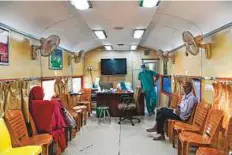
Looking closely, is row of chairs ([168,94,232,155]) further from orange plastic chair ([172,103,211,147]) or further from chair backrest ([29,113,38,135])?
chair backrest ([29,113,38,135])

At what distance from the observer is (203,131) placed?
4297mm

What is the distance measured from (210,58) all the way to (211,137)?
6.01 ft

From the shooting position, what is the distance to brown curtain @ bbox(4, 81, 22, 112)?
395 cm

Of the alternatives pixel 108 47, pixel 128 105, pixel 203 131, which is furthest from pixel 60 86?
pixel 203 131

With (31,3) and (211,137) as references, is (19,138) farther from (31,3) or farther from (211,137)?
(211,137)

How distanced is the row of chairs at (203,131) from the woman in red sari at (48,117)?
2065mm

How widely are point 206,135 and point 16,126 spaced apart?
2888mm

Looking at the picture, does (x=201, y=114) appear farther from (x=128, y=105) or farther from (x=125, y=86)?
(x=125, y=86)

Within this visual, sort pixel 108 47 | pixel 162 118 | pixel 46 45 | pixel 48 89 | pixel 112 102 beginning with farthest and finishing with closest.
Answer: pixel 108 47 → pixel 112 102 → pixel 48 89 → pixel 162 118 → pixel 46 45

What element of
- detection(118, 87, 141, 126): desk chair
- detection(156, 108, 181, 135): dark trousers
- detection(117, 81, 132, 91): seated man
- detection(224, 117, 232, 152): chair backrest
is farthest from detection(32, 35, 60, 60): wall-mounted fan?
detection(117, 81, 132, 91): seated man

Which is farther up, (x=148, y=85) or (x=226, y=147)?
(x=148, y=85)

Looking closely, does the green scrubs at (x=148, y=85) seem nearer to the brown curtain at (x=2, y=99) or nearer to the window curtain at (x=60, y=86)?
the window curtain at (x=60, y=86)

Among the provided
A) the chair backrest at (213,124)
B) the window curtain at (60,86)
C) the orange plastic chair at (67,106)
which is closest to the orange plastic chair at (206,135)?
the chair backrest at (213,124)

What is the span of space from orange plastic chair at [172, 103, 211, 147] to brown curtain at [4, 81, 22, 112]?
9.23ft
